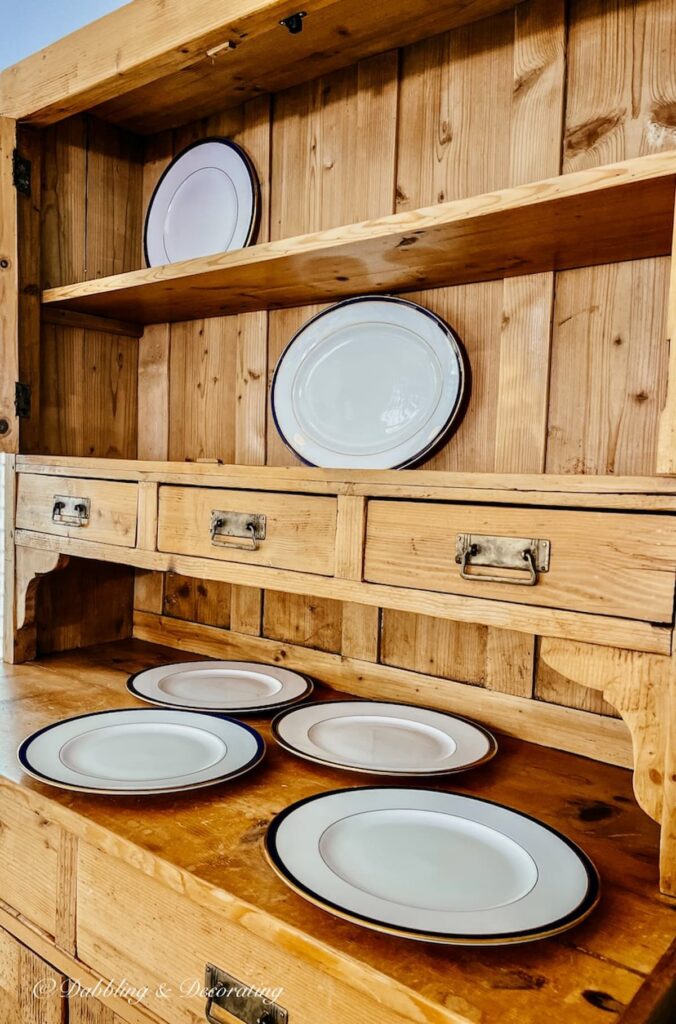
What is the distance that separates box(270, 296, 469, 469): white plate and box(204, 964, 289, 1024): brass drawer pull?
81 centimetres

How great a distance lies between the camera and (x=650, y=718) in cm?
79

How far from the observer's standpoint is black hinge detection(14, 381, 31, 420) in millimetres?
1527

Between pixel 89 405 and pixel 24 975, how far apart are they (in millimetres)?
1140

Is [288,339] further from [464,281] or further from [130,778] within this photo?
[130,778]

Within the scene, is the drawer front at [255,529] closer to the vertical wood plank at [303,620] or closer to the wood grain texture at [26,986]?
the vertical wood plank at [303,620]

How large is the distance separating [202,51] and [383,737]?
1.22 m

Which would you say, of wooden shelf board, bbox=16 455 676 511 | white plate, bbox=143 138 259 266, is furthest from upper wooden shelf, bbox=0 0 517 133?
wooden shelf board, bbox=16 455 676 511

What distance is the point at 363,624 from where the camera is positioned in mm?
1418

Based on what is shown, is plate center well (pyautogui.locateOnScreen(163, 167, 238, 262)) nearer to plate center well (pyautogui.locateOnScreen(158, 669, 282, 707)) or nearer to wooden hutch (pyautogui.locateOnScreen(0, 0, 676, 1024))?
wooden hutch (pyautogui.locateOnScreen(0, 0, 676, 1024))

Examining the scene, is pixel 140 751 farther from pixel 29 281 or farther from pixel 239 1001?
pixel 29 281

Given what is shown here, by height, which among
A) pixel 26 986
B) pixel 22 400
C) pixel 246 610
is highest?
pixel 22 400

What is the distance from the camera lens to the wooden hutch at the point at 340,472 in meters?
0.79

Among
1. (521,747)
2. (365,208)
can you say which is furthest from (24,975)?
(365,208)

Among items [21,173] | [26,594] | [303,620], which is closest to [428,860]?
[303,620]
